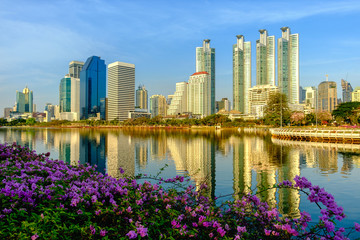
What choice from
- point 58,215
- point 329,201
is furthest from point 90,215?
point 329,201

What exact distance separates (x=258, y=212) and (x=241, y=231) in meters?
0.81

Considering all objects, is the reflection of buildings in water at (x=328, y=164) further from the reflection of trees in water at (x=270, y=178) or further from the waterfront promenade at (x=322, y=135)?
the waterfront promenade at (x=322, y=135)

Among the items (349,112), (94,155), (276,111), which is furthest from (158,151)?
(349,112)

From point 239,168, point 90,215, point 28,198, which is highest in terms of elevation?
point 28,198

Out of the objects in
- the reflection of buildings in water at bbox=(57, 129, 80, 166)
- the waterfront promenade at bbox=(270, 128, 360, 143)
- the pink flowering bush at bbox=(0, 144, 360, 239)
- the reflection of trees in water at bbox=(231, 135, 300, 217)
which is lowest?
the reflection of buildings in water at bbox=(57, 129, 80, 166)

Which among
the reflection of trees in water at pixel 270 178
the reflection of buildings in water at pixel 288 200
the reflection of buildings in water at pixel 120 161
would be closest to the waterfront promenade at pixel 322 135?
the reflection of trees in water at pixel 270 178

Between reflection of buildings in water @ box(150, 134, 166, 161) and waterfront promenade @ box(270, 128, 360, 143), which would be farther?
waterfront promenade @ box(270, 128, 360, 143)

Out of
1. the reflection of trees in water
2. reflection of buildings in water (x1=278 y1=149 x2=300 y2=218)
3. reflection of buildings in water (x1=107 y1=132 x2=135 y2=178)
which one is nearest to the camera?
reflection of buildings in water (x1=278 y1=149 x2=300 y2=218)

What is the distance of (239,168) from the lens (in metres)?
22.7

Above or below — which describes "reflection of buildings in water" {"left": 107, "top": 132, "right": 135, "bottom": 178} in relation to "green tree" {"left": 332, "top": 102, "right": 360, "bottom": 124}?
below

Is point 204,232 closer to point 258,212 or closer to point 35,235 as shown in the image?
point 258,212

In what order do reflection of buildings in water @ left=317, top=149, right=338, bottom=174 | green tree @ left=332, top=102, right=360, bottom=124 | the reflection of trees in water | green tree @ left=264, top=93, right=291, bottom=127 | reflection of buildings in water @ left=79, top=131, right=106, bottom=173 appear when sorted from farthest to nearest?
1. green tree @ left=264, top=93, right=291, bottom=127
2. green tree @ left=332, top=102, right=360, bottom=124
3. reflection of buildings in water @ left=79, top=131, right=106, bottom=173
4. reflection of buildings in water @ left=317, top=149, right=338, bottom=174
5. the reflection of trees in water

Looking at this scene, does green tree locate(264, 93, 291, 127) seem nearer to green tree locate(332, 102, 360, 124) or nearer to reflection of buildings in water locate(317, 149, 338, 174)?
green tree locate(332, 102, 360, 124)

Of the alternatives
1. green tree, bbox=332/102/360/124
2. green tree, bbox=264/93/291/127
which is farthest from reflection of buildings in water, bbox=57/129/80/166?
green tree, bbox=332/102/360/124
